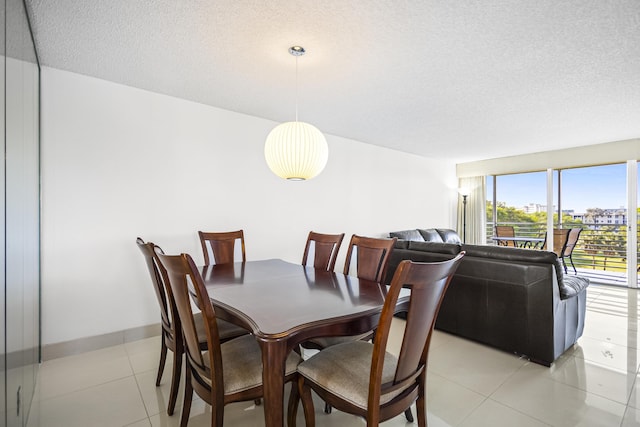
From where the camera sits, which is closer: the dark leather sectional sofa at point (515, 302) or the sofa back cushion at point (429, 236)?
the dark leather sectional sofa at point (515, 302)

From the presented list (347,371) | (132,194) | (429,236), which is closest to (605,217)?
(429,236)

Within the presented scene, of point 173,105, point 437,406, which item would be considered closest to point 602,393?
point 437,406

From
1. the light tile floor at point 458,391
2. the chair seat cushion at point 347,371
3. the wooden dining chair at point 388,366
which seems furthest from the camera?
the light tile floor at point 458,391

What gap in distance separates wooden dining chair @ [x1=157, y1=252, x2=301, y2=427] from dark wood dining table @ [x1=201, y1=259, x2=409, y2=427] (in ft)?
0.55

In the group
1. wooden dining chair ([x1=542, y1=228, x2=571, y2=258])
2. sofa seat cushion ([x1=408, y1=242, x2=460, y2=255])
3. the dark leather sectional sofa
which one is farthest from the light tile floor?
wooden dining chair ([x1=542, y1=228, x2=571, y2=258])

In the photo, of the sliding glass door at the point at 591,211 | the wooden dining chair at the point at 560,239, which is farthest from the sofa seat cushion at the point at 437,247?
the sliding glass door at the point at 591,211

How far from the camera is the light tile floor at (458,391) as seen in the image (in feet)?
5.90

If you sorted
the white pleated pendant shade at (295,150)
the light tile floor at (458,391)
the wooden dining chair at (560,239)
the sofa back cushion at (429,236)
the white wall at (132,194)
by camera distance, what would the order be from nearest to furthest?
the light tile floor at (458,391) → the white pleated pendant shade at (295,150) → the white wall at (132,194) → the wooden dining chair at (560,239) → the sofa back cushion at (429,236)

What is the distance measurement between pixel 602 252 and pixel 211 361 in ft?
22.1

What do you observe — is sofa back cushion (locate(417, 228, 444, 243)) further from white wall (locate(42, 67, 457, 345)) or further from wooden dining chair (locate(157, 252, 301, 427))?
wooden dining chair (locate(157, 252, 301, 427))

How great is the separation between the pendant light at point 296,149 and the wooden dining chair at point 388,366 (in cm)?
121

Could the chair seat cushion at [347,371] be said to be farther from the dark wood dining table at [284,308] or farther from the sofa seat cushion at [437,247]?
the sofa seat cushion at [437,247]

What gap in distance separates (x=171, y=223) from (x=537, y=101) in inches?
157

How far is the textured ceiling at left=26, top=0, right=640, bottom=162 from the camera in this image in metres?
1.84
